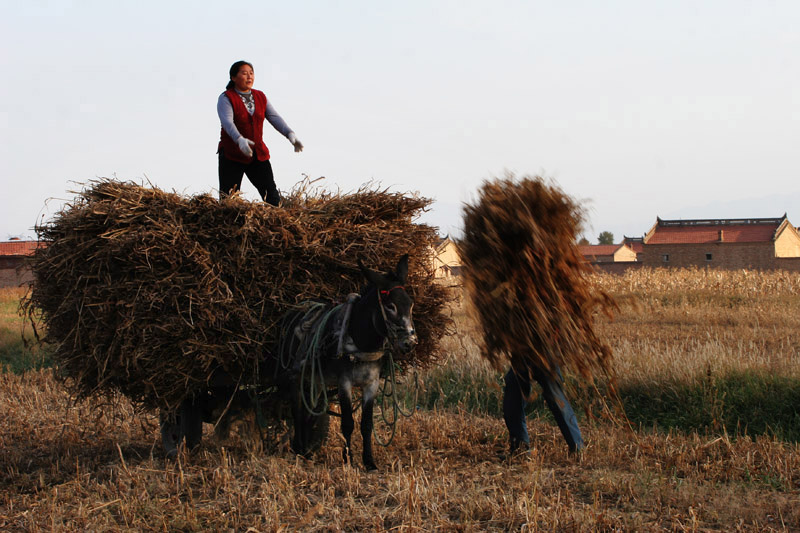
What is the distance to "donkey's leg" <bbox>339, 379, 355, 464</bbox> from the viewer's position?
18.1ft

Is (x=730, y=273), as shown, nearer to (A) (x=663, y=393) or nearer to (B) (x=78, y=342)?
(A) (x=663, y=393)

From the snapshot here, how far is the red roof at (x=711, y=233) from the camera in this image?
168 feet

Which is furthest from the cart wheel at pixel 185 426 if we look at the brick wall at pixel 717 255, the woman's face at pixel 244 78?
the brick wall at pixel 717 255

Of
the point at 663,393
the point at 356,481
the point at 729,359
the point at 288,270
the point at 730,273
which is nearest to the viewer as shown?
the point at 356,481

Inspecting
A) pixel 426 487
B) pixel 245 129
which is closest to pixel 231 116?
pixel 245 129

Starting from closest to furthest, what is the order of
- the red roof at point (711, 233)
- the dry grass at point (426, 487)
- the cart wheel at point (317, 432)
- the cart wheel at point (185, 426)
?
the dry grass at point (426, 487)
the cart wheel at point (317, 432)
the cart wheel at point (185, 426)
the red roof at point (711, 233)

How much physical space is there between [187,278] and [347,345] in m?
1.34

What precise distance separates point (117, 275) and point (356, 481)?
7.98 feet

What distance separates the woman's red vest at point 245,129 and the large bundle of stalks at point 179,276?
1.10 m

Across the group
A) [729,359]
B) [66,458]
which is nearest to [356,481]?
[66,458]

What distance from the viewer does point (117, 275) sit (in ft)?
17.7

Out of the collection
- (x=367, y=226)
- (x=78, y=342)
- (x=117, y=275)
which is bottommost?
(x=78, y=342)

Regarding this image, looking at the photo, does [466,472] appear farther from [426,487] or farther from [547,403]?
[547,403]

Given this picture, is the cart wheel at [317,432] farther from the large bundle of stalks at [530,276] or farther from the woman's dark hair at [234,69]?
the woman's dark hair at [234,69]
